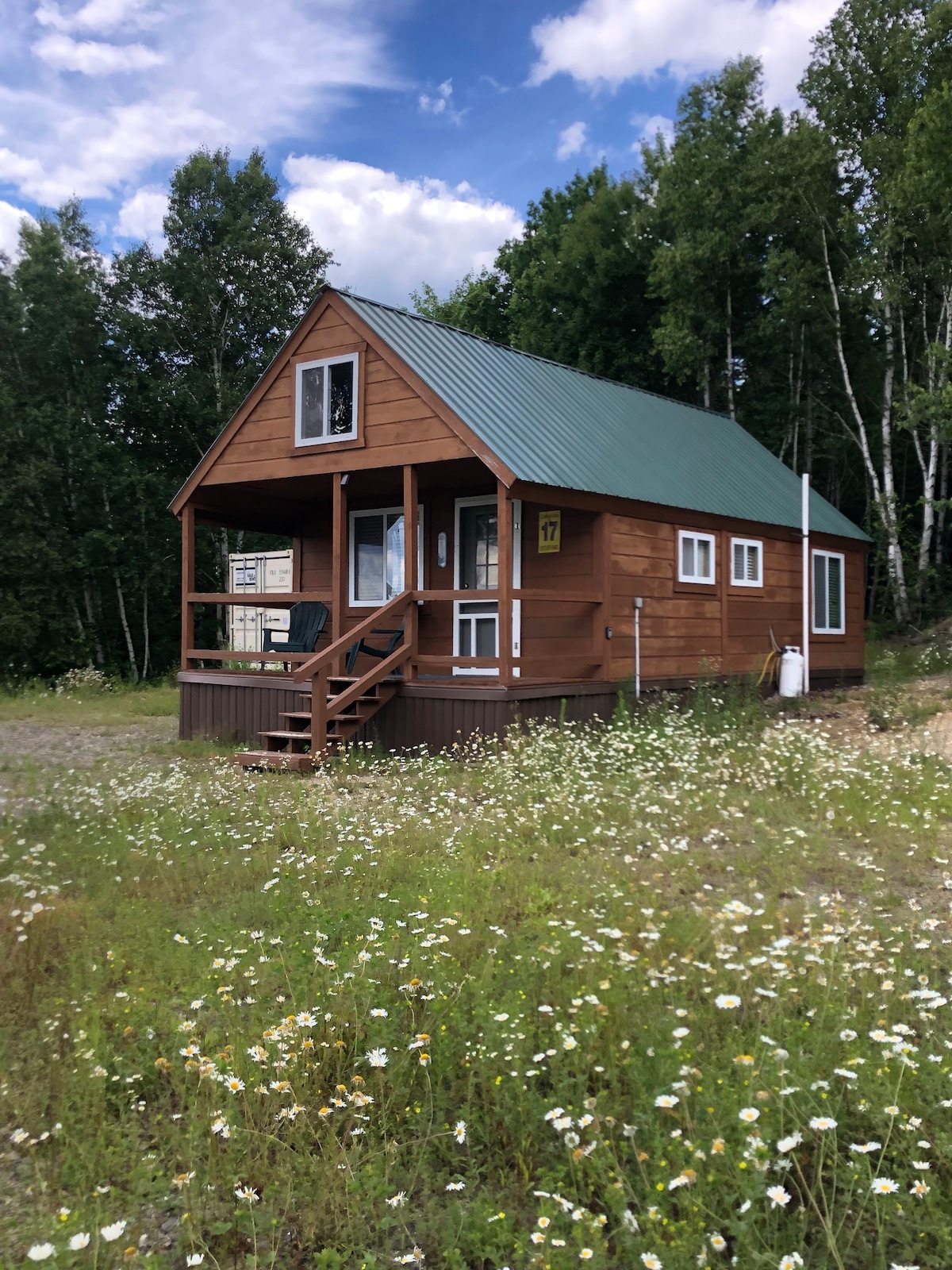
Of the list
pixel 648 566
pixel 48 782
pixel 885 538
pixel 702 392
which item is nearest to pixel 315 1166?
pixel 48 782

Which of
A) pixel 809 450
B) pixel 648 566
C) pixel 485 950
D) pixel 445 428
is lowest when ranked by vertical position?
pixel 485 950

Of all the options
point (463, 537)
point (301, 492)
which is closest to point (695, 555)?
point (463, 537)

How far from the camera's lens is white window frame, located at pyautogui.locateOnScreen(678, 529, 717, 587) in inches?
530

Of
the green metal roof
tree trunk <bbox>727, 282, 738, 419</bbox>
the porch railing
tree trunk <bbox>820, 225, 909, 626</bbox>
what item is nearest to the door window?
the porch railing

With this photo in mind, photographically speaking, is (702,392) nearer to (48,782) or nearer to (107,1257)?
(48,782)

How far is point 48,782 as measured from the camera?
902 cm

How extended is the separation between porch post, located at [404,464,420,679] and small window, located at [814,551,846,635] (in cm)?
810

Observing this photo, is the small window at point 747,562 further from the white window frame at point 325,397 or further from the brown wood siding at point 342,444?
the white window frame at point 325,397

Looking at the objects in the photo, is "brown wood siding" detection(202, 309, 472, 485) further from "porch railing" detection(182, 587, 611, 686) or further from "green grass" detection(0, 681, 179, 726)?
"green grass" detection(0, 681, 179, 726)

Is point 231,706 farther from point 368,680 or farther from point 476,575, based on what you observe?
point 476,575

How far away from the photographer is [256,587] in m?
23.0

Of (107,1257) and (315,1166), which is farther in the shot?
(315,1166)

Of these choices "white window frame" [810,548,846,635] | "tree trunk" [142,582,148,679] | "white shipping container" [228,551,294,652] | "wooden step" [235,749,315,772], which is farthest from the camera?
"tree trunk" [142,582,148,679]

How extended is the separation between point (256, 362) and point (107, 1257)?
1083 inches
